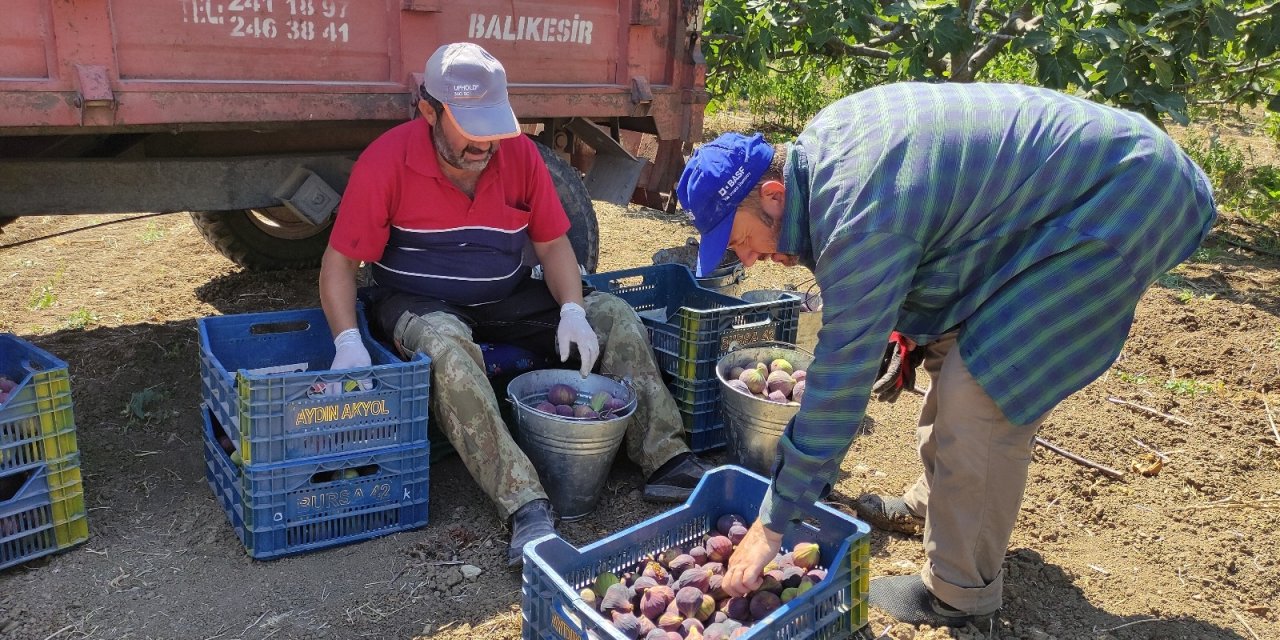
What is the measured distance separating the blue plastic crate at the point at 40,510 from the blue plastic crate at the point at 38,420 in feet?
Answer: 0.11

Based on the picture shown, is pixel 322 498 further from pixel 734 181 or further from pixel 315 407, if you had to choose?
pixel 734 181

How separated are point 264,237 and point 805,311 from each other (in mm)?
3043

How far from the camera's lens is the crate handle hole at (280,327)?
3.69 m

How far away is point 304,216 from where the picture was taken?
424 centimetres

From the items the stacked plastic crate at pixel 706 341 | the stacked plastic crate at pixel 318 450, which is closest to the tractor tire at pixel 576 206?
the stacked plastic crate at pixel 706 341

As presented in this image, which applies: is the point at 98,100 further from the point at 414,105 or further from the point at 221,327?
the point at 414,105

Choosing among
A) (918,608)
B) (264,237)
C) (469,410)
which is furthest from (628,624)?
(264,237)

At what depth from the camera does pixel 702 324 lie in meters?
3.84

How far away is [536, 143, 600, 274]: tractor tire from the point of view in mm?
4512

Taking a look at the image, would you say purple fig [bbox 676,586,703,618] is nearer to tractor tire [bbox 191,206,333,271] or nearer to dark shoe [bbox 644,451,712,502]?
dark shoe [bbox 644,451,712,502]

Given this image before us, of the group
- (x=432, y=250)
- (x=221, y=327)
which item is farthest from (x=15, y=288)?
(x=432, y=250)

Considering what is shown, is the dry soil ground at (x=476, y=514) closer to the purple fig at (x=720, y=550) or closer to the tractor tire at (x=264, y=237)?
the tractor tire at (x=264, y=237)

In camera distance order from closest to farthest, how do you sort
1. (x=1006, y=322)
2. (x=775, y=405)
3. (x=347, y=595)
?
(x=1006, y=322), (x=347, y=595), (x=775, y=405)

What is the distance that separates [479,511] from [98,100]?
184cm
